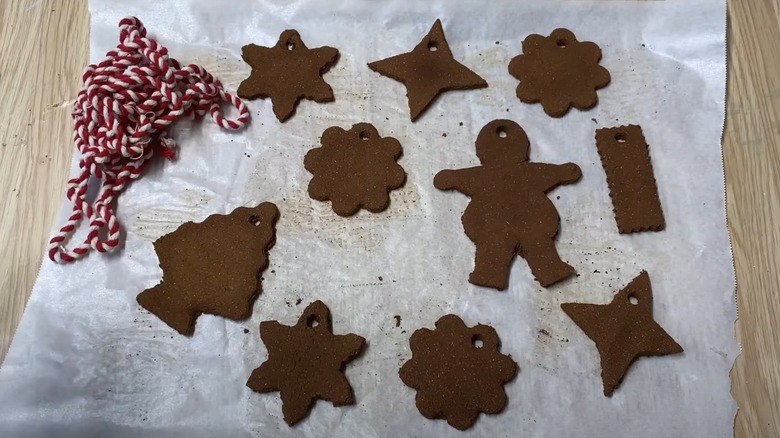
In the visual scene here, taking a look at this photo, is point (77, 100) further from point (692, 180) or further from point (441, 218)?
point (692, 180)

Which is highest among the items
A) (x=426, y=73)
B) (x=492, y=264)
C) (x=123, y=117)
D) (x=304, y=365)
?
(x=426, y=73)

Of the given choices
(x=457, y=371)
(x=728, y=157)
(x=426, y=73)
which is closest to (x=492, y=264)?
(x=457, y=371)

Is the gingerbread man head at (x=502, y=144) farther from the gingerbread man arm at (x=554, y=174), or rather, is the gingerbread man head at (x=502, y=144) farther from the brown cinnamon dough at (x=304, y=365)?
the brown cinnamon dough at (x=304, y=365)

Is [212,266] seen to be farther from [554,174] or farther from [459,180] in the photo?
[554,174]

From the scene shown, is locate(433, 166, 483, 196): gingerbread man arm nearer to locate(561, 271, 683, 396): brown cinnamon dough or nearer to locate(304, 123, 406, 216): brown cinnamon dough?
locate(304, 123, 406, 216): brown cinnamon dough

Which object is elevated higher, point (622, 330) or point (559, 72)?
point (559, 72)

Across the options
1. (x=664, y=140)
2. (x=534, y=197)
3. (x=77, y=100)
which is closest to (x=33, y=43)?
(x=77, y=100)

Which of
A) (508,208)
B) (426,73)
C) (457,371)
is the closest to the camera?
(457,371)
